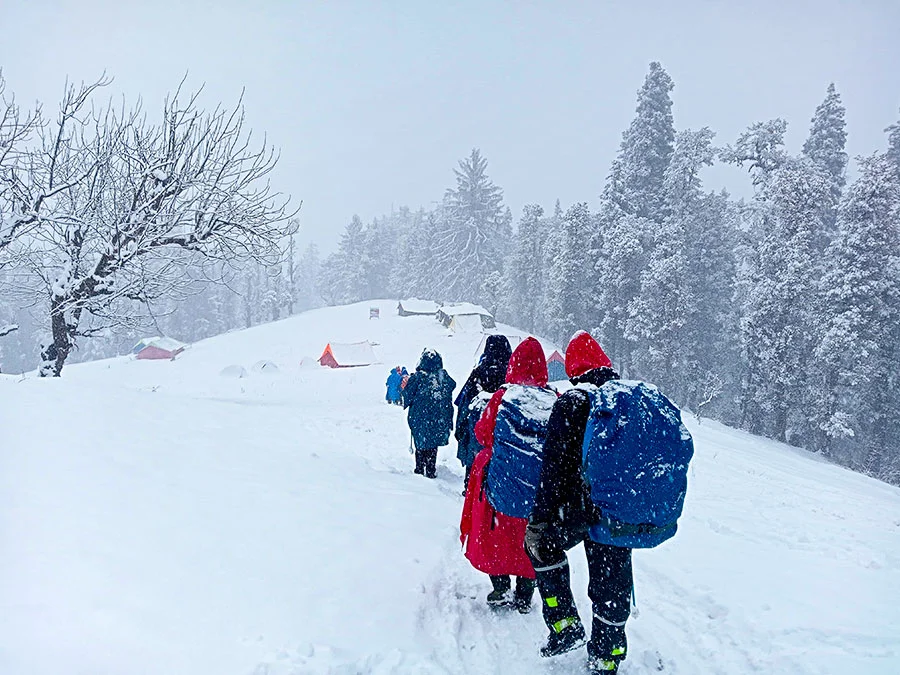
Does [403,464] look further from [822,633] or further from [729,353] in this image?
[729,353]

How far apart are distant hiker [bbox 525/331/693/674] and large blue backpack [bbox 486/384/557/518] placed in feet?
1.17

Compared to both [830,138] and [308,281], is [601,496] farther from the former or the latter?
[308,281]

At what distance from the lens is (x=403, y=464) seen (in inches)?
372

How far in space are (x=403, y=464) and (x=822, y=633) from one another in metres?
6.68

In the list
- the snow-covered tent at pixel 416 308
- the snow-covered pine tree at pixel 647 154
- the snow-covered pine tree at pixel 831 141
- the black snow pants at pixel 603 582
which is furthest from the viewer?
the snow-covered tent at pixel 416 308

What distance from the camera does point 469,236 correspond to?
70.1m

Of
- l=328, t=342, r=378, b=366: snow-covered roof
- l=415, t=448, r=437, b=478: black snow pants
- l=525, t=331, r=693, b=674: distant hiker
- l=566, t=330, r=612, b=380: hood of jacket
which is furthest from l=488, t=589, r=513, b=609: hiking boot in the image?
l=328, t=342, r=378, b=366: snow-covered roof

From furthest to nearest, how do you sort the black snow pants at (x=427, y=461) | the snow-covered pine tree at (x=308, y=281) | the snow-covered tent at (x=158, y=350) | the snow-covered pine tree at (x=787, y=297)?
1. the snow-covered pine tree at (x=308, y=281)
2. the snow-covered tent at (x=158, y=350)
3. the snow-covered pine tree at (x=787, y=297)
4. the black snow pants at (x=427, y=461)

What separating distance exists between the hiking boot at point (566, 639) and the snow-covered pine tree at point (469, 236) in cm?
6608

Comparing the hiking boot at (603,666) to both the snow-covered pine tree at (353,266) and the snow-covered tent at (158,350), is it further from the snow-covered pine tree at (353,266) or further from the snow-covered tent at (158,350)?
the snow-covered pine tree at (353,266)

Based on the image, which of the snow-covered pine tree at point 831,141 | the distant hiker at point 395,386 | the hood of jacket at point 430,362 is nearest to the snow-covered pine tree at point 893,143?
the snow-covered pine tree at point 831,141

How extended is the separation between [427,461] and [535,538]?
17.1ft

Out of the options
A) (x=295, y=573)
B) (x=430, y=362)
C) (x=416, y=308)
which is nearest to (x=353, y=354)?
(x=416, y=308)

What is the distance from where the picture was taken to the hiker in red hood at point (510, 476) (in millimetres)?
3627
